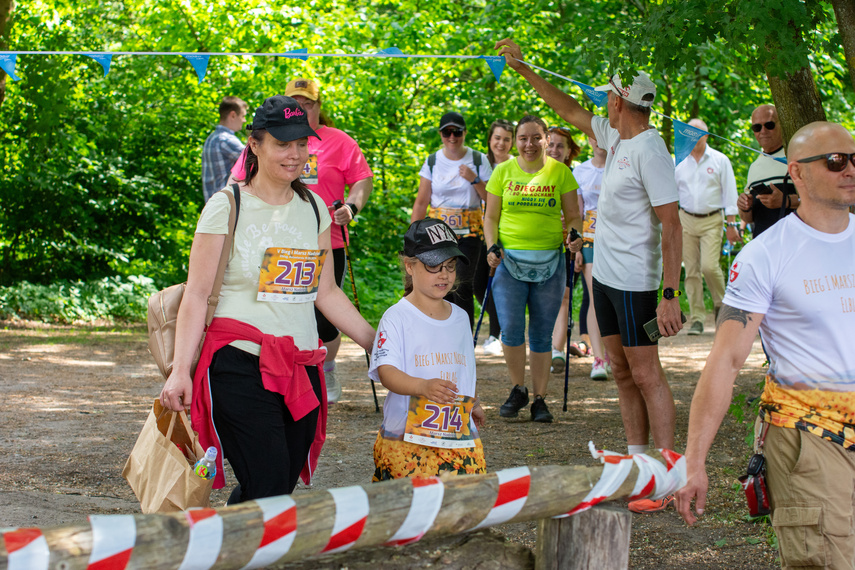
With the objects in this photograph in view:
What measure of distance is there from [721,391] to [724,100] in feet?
45.5

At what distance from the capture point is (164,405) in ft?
11.1

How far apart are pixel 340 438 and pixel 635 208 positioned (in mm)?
2683

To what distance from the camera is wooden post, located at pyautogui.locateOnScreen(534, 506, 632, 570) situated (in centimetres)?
244

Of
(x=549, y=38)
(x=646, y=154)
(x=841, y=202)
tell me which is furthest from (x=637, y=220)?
(x=549, y=38)

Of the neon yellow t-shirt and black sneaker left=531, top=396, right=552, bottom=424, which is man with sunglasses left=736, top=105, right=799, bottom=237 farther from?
black sneaker left=531, top=396, right=552, bottom=424

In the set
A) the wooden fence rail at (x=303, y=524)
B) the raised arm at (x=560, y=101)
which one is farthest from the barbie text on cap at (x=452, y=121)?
the wooden fence rail at (x=303, y=524)

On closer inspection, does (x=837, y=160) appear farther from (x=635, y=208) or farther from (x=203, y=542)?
(x=203, y=542)

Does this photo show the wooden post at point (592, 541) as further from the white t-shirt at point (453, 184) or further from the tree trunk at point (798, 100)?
the white t-shirt at point (453, 184)

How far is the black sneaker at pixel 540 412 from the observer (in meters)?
6.84

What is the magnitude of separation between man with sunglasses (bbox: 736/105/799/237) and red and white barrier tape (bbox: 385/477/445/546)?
15.9 ft

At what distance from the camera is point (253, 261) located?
346 centimetres

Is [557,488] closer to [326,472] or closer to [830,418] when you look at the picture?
[830,418]

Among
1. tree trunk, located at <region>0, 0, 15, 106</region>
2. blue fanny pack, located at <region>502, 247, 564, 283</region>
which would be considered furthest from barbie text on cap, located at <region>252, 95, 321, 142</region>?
tree trunk, located at <region>0, 0, 15, 106</region>

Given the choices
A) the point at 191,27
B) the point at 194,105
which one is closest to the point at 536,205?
the point at 194,105
